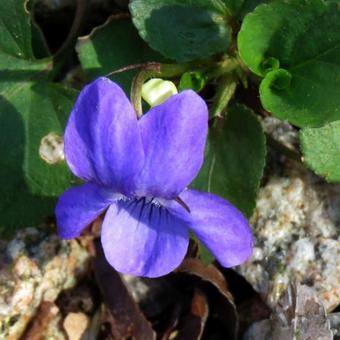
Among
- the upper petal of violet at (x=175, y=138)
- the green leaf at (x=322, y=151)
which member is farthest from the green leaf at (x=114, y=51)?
the upper petal of violet at (x=175, y=138)

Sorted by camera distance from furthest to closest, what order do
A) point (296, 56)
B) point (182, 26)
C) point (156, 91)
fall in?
point (182, 26), point (296, 56), point (156, 91)

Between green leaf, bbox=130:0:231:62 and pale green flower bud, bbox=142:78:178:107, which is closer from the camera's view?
pale green flower bud, bbox=142:78:178:107

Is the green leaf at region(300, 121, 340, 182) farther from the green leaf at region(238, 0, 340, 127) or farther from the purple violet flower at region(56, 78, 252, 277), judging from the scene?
the purple violet flower at region(56, 78, 252, 277)

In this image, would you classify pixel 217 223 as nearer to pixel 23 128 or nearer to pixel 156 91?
pixel 156 91

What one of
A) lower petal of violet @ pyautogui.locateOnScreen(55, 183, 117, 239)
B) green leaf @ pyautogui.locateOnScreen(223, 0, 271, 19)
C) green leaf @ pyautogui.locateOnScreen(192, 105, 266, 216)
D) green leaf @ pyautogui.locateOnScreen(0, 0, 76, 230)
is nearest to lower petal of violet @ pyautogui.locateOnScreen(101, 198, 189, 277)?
lower petal of violet @ pyautogui.locateOnScreen(55, 183, 117, 239)

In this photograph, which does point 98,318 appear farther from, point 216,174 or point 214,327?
point 216,174

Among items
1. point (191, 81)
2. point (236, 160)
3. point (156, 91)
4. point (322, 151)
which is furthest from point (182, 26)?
point (322, 151)
